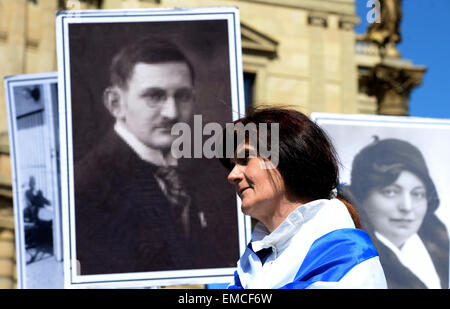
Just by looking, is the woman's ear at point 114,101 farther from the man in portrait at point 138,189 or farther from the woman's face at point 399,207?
the woman's face at point 399,207

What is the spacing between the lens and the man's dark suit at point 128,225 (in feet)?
13.3

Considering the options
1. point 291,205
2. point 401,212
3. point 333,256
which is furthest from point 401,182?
point 333,256

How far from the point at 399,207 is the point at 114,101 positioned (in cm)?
199

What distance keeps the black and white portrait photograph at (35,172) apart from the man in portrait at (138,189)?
155 cm

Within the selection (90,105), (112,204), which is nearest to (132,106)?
(90,105)

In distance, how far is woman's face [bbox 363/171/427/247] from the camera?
5.02m

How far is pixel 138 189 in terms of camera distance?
164 inches

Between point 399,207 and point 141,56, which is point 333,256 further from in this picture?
point 399,207

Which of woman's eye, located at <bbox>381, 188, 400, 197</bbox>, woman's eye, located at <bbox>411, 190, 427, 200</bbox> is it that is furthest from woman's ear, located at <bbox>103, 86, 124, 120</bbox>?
woman's eye, located at <bbox>411, 190, 427, 200</bbox>

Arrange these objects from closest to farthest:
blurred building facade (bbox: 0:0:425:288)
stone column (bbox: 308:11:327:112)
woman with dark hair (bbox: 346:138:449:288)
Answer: woman with dark hair (bbox: 346:138:449:288) < blurred building facade (bbox: 0:0:425:288) < stone column (bbox: 308:11:327:112)

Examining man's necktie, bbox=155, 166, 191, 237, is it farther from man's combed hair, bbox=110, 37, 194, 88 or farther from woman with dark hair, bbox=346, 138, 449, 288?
woman with dark hair, bbox=346, 138, 449, 288

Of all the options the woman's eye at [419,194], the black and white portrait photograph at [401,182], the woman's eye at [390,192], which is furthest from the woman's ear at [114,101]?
the woman's eye at [419,194]
